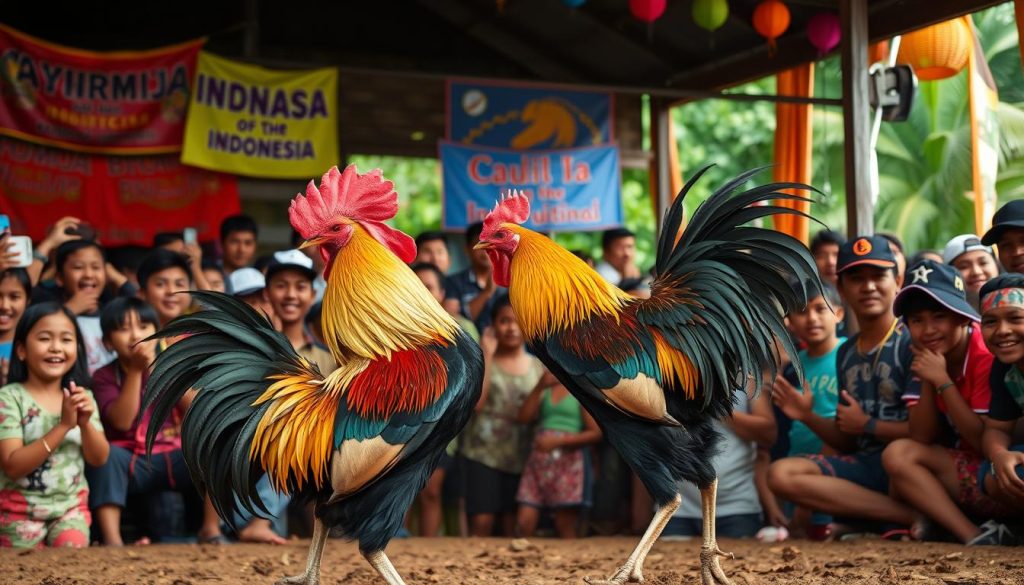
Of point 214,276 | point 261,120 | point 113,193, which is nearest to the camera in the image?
point 214,276

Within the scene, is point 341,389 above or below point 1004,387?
above

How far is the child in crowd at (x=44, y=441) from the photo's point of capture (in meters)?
5.40

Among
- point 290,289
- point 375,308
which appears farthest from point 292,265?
point 375,308

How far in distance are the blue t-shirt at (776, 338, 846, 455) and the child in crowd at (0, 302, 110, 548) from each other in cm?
377

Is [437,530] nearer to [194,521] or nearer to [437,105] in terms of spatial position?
[194,521]

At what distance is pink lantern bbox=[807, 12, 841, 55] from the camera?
8.14m

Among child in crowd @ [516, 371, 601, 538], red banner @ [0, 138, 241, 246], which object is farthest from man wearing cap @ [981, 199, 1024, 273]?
red banner @ [0, 138, 241, 246]

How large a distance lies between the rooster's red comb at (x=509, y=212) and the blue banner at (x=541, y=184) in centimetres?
449

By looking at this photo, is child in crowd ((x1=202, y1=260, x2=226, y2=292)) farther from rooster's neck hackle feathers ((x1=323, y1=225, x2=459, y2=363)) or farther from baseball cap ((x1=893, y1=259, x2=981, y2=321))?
baseball cap ((x1=893, y1=259, x2=981, y2=321))

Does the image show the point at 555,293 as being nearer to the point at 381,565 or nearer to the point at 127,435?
the point at 381,565

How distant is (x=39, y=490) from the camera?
5527mm

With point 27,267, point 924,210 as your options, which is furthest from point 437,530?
point 924,210

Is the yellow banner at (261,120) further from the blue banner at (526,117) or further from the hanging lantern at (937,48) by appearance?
the hanging lantern at (937,48)

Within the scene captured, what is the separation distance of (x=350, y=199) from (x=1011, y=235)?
331cm
